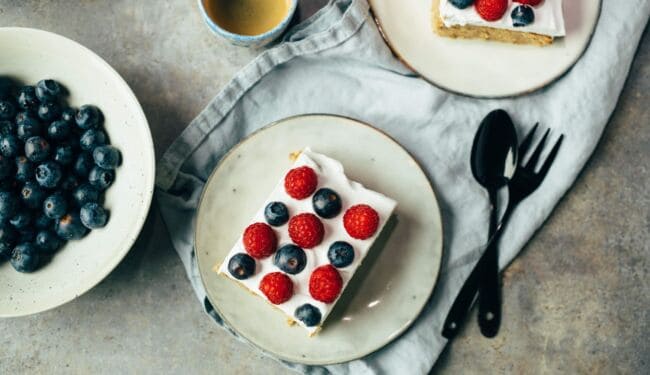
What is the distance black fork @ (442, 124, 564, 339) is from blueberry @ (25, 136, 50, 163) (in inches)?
48.2

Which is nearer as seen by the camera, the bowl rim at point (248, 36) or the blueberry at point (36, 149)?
the blueberry at point (36, 149)

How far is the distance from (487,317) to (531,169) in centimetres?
46

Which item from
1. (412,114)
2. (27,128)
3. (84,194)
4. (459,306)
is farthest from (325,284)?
(27,128)

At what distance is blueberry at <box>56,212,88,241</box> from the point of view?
1.65 meters

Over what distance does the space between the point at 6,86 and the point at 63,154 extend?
0.27m

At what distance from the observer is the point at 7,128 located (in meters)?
1.67

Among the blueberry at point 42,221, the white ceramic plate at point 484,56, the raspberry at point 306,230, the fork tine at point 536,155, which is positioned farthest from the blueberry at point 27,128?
the fork tine at point 536,155

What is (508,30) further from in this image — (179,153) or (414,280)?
(179,153)

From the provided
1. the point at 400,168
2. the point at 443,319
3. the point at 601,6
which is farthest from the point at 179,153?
the point at 601,6

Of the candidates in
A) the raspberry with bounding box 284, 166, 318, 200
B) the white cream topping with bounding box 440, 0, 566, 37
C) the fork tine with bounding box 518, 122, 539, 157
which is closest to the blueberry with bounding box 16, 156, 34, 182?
the raspberry with bounding box 284, 166, 318, 200

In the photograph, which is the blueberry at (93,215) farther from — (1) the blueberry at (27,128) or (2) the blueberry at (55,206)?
(1) the blueberry at (27,128)

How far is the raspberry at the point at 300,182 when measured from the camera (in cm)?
162

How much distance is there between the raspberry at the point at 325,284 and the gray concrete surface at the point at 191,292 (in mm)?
374

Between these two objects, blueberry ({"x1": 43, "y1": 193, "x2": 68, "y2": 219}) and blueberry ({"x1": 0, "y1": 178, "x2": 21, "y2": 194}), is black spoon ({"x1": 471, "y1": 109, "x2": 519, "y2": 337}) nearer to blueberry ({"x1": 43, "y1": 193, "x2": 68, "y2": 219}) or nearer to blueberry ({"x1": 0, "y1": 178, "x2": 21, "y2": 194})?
blueberry ({"x1": 43, "y1": 193, "x2": 68, "y2": 219})
